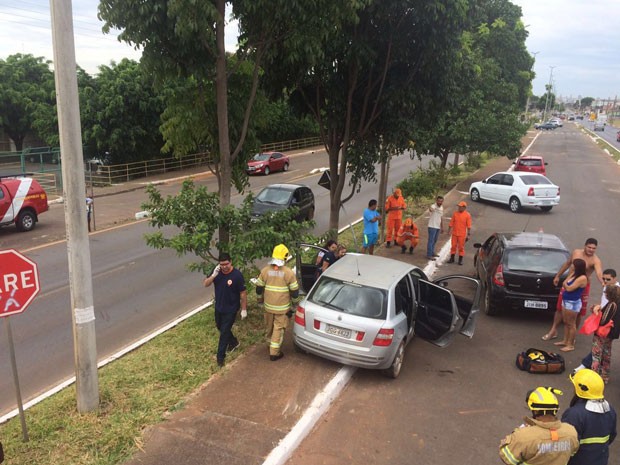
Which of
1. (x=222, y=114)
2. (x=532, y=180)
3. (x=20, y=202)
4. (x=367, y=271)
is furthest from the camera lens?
(x=532, y=180)

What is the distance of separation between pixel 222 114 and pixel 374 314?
12.5 feet

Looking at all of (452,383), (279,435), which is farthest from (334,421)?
(452,383)

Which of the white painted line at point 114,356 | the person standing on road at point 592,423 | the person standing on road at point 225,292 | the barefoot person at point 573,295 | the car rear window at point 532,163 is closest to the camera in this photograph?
the person standing on road at point 592,423

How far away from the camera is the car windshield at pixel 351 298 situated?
6.76m

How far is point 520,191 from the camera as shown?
20.3 m

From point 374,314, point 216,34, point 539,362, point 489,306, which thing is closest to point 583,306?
point 489,306

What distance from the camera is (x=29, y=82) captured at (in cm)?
3734

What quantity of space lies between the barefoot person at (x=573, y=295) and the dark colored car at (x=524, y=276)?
35.5 inches

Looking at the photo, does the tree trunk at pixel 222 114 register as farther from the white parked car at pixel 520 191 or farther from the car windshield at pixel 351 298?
the white parked car at pixel 520 191

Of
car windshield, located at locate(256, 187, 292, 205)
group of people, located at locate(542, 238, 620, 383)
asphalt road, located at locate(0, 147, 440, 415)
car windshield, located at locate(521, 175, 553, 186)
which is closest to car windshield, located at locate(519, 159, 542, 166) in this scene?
car windshield, located at locate(521, 175, 553, 186)

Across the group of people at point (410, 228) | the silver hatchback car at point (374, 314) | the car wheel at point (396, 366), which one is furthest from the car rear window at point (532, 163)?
the car wheel at point (396, 366)

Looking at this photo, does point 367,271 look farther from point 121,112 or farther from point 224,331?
point 121,112

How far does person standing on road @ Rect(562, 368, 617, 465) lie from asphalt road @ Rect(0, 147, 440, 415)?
20.9ft

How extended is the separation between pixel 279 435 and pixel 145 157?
96.2 feet
